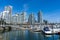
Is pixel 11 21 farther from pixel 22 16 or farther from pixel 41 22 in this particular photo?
pixel 41 22

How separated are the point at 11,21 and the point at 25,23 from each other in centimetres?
745

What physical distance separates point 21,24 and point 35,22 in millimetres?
5882

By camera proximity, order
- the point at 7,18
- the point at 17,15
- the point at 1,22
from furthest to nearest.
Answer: the point at 17,15, the point at 7,18, the point at 1,22

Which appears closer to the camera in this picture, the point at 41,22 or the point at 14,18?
the point at 41,22

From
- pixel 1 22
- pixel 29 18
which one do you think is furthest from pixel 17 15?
pixel 1 22

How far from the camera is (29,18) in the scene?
65188 millimetres

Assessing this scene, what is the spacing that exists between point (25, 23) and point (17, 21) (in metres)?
4.21

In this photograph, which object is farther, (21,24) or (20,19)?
(20,19)

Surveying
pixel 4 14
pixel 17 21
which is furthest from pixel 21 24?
pixel 4 14

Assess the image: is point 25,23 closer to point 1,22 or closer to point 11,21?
point 11,21

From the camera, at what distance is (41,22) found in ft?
196

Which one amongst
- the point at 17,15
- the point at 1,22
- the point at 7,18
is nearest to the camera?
the point at 1,22

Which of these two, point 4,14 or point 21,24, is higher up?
point 4,14

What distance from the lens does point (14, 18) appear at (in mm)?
67125
